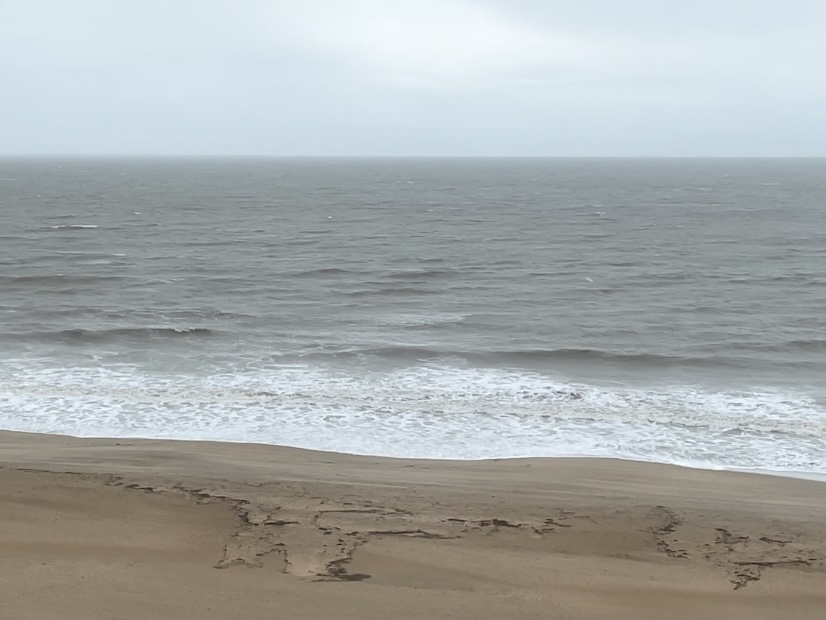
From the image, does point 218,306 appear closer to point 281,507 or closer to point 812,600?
point 281,507

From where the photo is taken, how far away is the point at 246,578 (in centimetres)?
729

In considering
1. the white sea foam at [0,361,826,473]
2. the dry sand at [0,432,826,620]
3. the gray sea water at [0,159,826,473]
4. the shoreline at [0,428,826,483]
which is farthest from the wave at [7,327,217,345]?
the dry sand at [0,432,826,620]

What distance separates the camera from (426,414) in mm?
14789

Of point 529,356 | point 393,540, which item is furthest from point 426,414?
point 393,540

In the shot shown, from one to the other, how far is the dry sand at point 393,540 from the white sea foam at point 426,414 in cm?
142

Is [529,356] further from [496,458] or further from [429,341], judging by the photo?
[496,458]

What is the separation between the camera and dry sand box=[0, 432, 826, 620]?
699cm

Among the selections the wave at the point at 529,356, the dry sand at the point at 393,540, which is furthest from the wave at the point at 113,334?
the dry sand at the point at 393,540

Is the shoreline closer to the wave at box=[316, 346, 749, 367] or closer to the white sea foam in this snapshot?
the white sea foam

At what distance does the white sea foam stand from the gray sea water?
6 centimetres

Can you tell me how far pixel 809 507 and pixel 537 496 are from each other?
344 centimetres

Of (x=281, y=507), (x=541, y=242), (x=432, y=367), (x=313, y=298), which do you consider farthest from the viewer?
(x=541, y=242)

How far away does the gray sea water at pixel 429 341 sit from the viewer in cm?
1395

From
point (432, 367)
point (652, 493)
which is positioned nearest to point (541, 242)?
point (432, 367)
